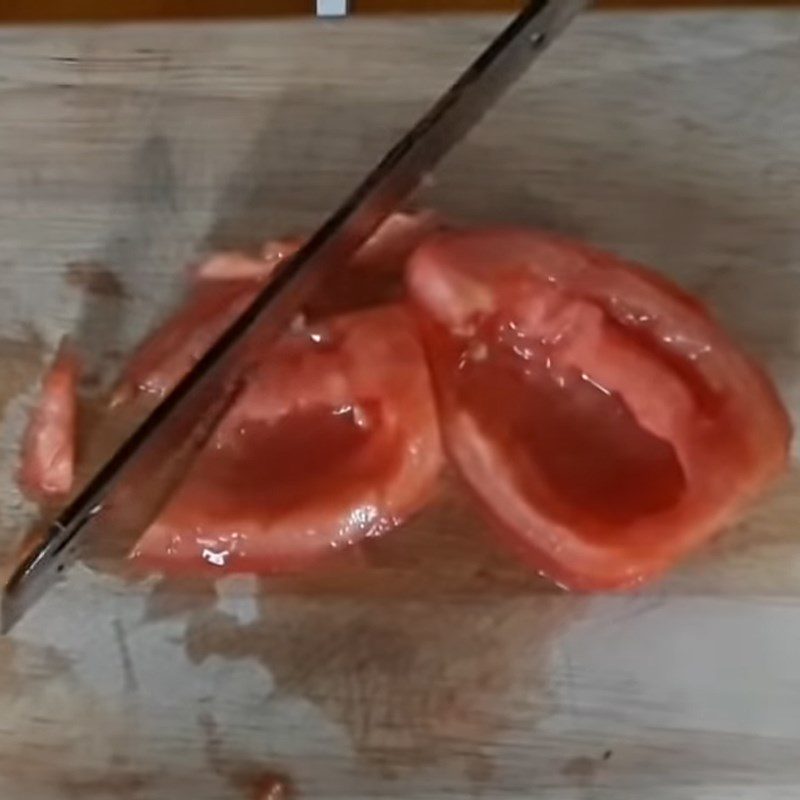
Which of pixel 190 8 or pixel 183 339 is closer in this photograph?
pixel 183 339

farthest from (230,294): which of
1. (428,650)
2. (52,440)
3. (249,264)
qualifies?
(428,650)

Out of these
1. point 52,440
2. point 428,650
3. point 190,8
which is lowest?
point 428,650

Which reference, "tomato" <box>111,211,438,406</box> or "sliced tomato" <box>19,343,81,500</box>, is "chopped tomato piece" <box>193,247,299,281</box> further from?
"sliced tomato" <box>19,343,81,500</box>

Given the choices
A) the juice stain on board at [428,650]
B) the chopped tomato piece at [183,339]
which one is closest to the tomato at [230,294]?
the chopped tomato piece at [183,339]

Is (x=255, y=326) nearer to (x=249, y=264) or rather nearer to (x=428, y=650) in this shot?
Result: (x=249, y=264)

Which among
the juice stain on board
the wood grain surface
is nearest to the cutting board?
the juice stain on board

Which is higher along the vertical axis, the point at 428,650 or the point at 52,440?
the point at 52,440

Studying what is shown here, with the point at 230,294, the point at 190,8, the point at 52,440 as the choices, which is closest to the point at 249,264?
the point at 230,294
